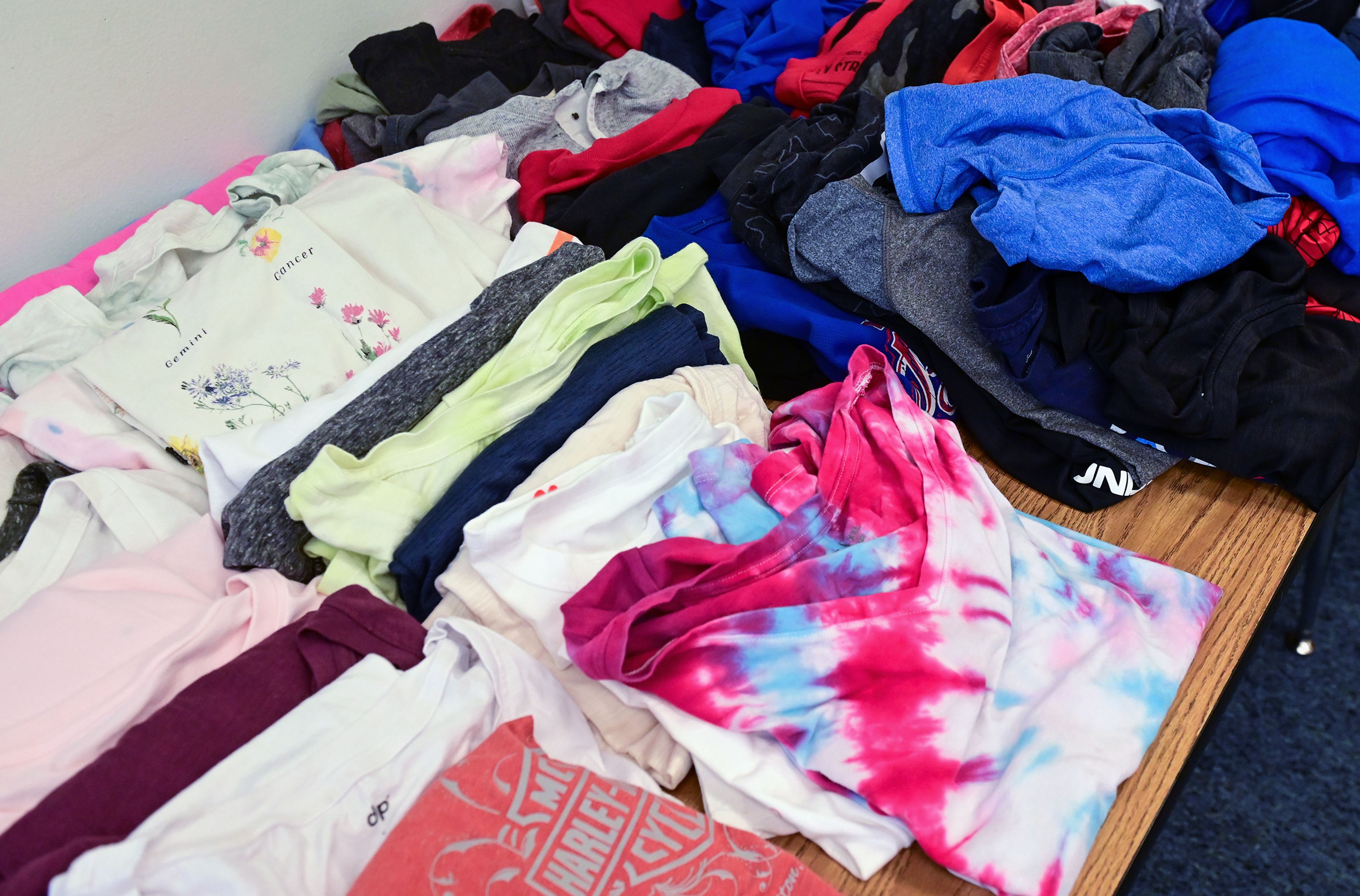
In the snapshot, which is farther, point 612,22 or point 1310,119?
point 612,22

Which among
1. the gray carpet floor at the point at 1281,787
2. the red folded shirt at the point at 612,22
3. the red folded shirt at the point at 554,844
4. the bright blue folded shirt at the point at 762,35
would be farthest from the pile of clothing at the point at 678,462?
the gray carpet floor at the point at 1281,787

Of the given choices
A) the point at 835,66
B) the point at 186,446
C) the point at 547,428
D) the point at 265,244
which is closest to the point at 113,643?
the point at 186,446

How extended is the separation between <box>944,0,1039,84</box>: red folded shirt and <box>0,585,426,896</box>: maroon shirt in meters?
0.91

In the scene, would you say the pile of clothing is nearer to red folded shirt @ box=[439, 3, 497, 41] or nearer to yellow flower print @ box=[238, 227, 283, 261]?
yellow flower print @ box=[238, 227, 283, 261]

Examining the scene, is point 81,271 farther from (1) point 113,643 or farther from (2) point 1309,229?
(2) point 1309,229

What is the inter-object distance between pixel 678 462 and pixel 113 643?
0.42 metres

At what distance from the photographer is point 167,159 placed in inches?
42.2

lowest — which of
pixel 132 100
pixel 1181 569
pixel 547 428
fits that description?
pixel 1181 569

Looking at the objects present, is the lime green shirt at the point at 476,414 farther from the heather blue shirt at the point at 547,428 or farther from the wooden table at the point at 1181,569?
the wooden table at the point at 1181,569

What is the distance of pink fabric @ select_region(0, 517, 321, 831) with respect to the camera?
56cm

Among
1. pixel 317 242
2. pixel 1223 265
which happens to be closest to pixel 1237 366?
pixel 1223 265

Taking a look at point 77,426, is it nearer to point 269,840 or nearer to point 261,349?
point 261,349

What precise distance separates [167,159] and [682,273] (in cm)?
66

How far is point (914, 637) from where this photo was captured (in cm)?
61
